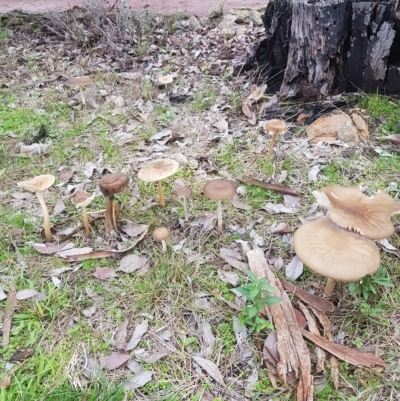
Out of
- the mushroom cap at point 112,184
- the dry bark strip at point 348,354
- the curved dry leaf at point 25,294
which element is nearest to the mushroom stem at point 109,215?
the mushroom cap at point 112,184

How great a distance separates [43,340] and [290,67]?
3764 mm

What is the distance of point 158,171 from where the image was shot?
301cm

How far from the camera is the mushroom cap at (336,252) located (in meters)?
2.07

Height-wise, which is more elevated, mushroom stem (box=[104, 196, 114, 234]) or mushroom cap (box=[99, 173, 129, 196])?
mushroom cap (box=[99, 173, 129, 196])

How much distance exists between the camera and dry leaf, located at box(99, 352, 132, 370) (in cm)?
234

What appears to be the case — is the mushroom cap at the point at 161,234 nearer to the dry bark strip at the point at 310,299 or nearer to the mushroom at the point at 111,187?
the mushroom at the point at 111,187

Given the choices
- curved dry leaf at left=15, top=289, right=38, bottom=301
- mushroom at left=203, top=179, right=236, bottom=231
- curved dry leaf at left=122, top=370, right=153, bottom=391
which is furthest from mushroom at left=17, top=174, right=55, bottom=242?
curved dry leaf at left=122, top=370, right=153, bottom=391

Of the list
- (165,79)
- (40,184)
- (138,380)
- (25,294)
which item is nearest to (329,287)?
(138,380)

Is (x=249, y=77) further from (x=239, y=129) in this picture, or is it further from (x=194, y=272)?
(x=194, y=272)

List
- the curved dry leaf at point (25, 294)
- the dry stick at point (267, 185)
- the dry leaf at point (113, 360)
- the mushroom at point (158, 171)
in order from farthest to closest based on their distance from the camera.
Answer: the dry stick at point (267, 185), the mushroom at point (158, 171), the curved dry leaf at point (25, 294), the dry leaf at point (113, 360)

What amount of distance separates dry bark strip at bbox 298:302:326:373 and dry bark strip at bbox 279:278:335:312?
0.05m

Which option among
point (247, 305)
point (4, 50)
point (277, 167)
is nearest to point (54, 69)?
point (4, 50)

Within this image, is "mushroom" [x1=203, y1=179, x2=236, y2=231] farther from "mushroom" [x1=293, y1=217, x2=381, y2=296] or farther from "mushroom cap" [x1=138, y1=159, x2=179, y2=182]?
"mushroom" [x1=293, y1=217, x2=381, y2=296]

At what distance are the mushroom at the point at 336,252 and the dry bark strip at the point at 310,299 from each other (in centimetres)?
46
